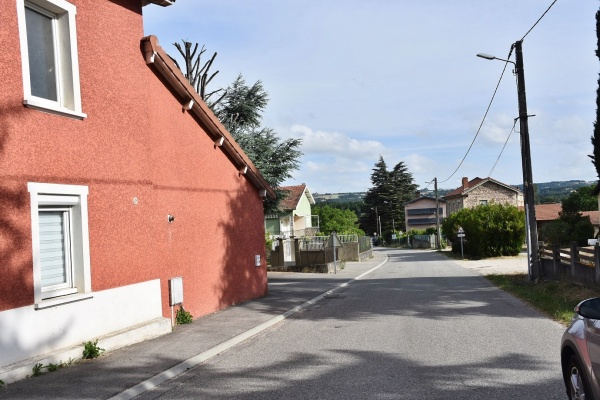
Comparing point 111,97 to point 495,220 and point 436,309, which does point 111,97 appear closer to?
point 436,309

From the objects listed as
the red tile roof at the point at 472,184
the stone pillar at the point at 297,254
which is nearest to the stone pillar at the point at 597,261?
the stone pillar at the point at 297,254

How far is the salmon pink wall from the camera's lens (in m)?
7.14

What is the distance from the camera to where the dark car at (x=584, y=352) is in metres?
4.13

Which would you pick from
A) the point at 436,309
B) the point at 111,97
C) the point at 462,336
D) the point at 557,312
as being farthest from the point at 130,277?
the point at 557,312

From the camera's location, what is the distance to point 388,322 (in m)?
11.4

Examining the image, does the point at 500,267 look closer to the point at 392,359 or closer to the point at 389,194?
the point at 392,359

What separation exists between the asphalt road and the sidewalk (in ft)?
0.80

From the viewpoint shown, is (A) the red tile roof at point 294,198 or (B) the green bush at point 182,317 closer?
(B) the green bush at point 182,317

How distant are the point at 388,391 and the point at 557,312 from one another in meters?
7.02

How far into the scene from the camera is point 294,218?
60906 millimetres

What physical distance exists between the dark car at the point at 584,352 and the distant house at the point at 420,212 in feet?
339

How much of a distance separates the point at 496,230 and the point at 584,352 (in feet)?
121

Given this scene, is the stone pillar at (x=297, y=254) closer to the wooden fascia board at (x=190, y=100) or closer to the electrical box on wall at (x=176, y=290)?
the wooden fascia board at (x=190, y=100)

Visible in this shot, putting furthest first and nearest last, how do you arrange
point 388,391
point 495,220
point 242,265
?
1. point 495,220
2. point 242,265
3. point 388,391
